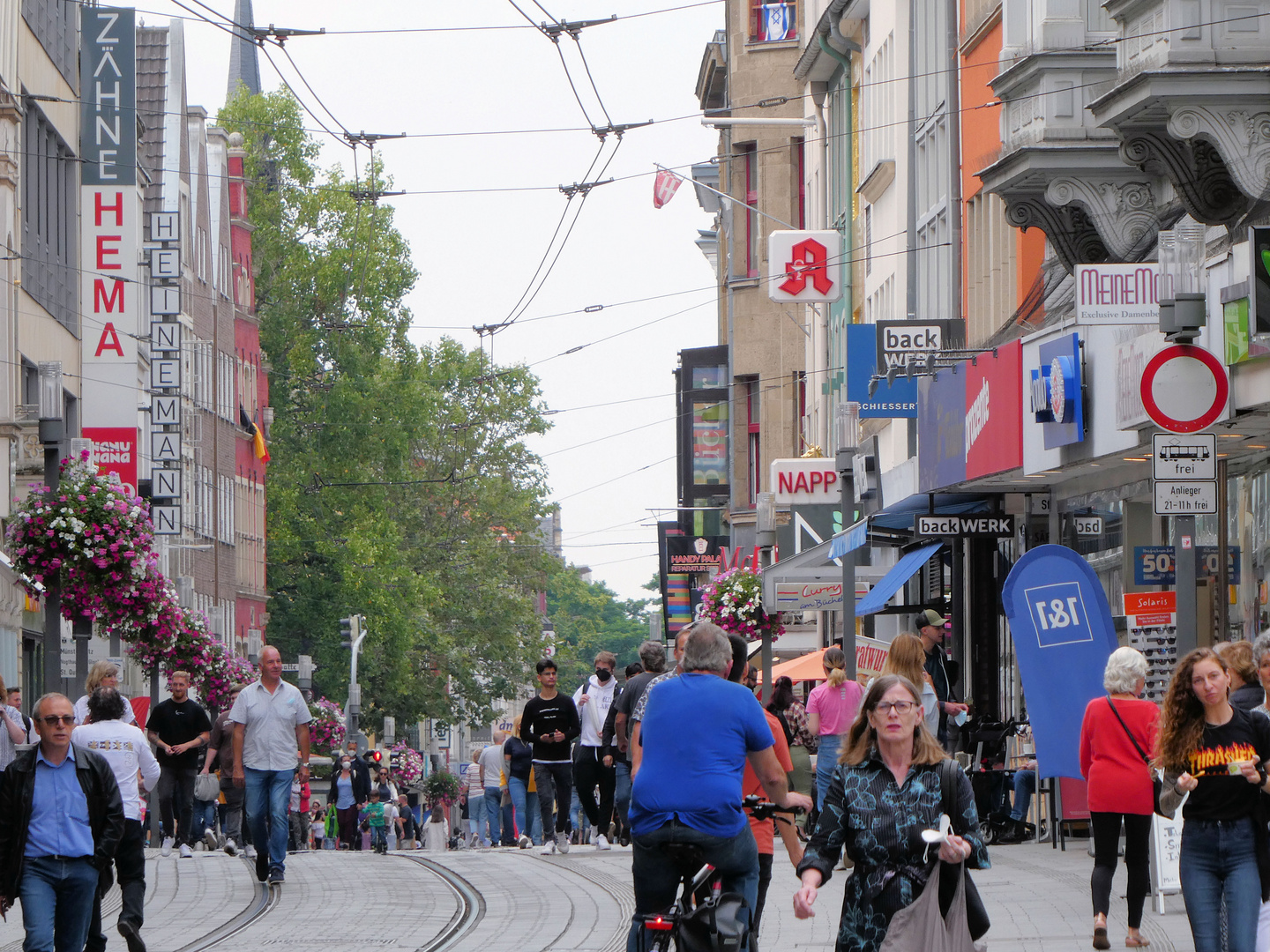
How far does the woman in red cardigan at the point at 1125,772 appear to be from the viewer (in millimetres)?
12516

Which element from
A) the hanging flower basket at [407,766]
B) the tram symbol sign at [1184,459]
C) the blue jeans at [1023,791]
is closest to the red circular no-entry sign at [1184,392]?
the tram symbol sign at [1184,459]

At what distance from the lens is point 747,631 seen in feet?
113

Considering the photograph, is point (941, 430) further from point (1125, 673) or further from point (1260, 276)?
point (1125, 673)

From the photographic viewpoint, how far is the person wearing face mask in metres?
21.6

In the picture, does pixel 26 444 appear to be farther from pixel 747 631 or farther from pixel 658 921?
pixel 658 921

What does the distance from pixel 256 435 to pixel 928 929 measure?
6650 cm

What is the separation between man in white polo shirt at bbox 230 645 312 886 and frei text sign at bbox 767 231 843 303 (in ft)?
67.3

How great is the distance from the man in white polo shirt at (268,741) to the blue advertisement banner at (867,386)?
11.2 metres

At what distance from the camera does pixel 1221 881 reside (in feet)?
32.7

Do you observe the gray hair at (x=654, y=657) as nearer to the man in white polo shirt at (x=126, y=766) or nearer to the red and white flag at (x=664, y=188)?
the man in white polo shirt at (x=126, y=766)

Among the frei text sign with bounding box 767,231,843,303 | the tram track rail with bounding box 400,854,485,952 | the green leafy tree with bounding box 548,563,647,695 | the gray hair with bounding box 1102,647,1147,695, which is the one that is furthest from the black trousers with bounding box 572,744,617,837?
the green leafy tree with bounding box 548,563,647,695

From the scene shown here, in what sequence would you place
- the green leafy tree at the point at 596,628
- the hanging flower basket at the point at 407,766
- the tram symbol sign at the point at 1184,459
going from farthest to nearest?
the green leafy tree at the point at 596,628 → the hanging flower basket at the point at 407,766 → the tram symbol sign at the point at 1184,459

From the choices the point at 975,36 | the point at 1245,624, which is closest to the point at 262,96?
the point at 975,36

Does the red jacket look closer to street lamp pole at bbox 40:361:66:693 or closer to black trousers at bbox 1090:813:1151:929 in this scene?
black trousers at bbox 1090:813:1151:929
